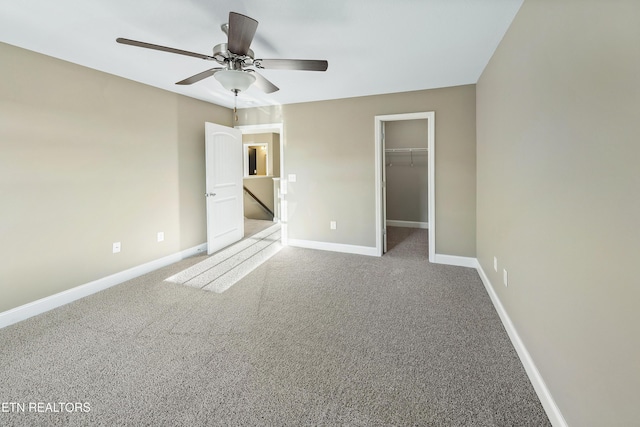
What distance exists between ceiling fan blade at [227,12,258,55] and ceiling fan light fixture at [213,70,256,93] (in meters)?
0.16

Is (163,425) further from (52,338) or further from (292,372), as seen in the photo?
(52,338)

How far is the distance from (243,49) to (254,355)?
2.11 metres

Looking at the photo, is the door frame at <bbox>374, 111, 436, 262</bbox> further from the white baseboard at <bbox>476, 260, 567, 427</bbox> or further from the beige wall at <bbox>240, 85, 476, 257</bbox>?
the white baseboard at <bbox>476, 260, 567, 427</bbox>

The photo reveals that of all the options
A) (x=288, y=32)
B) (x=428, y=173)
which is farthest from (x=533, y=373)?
(x=428, y=173)

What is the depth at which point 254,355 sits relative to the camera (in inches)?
83.4

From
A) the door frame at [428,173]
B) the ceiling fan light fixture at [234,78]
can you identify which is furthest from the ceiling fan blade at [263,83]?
the door frame at [428,173]

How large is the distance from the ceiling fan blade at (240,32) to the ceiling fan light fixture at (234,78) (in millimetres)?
160

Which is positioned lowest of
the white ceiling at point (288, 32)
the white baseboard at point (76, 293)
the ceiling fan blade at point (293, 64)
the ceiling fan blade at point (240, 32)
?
the white baseboard at point (76, 293)

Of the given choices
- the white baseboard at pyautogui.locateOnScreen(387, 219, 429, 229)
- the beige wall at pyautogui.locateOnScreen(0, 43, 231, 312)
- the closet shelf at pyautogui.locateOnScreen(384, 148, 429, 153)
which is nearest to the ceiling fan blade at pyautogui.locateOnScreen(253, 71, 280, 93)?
the beige wall at pyautogui.locateOnScreen(0, 43, 231, 312)

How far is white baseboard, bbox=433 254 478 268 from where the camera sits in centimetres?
396

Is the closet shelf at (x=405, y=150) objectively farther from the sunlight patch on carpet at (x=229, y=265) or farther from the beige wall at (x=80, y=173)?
the beige wall at (x=80, y=173)

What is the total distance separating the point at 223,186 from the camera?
4.87 m

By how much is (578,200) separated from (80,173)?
4.00 m

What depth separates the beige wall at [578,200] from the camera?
3.22 feet
